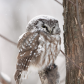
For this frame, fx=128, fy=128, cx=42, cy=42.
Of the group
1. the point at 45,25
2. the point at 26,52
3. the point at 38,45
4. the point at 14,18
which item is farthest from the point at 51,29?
the point at 14,18

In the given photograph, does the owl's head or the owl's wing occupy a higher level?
the owl's head

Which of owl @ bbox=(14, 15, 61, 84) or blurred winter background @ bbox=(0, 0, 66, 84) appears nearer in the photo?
owl @ bbox=(14, 15, 61, 84)

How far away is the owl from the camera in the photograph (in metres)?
1.54

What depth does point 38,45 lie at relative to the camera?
61.1 inches

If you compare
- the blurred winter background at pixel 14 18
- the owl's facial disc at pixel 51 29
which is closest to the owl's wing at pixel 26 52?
the owl's facial disc at pixel 51 29

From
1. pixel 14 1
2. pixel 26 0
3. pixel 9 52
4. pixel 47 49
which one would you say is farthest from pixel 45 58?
pixel 14 1

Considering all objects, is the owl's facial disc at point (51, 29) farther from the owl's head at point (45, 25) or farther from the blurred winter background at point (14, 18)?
the blurred winter background at point (14, 18)

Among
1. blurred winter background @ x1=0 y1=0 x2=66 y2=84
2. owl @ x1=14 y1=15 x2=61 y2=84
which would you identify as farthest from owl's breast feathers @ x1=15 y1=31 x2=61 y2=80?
blurred winter background @ x1=0 y1=0 x2=66 y2=84

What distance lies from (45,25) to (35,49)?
1.04ft

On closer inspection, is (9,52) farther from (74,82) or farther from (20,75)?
(74,82)

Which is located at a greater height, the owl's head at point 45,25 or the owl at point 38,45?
the owl's head at point 45,25

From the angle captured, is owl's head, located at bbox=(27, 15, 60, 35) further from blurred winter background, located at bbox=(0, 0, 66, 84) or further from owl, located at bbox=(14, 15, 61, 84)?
blurred winter background, located at bbox=(0, 0, 66, 84)

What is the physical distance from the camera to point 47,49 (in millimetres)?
1576

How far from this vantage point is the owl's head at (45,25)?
5.05 feet
